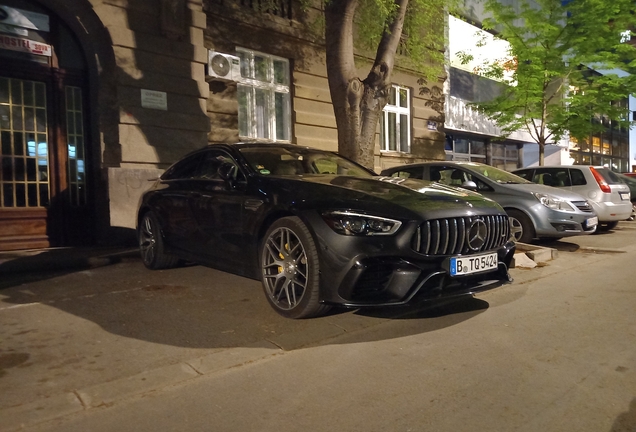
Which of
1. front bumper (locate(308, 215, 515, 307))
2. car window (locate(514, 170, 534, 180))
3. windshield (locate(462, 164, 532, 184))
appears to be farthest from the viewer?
car window (locate(514, 170, 534, 180))

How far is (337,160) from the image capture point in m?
6.17

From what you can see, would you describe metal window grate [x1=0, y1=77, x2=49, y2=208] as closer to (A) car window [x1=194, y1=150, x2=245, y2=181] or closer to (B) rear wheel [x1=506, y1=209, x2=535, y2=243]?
(A) car window [x1=194, y1=150, x2=245, y2=181]

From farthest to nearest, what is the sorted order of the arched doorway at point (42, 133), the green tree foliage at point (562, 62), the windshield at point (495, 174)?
the green tree foliage at point (562, 62) → the windshield at point (495, 174) → the arched doorway at point (42, 133)

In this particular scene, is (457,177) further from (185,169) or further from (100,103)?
(100,103)

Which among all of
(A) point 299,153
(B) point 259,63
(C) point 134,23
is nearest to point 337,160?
(A) point 299,153

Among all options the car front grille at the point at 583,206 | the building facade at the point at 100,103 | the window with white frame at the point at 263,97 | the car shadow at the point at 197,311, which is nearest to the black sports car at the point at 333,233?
the car shadow at the point at 197,311

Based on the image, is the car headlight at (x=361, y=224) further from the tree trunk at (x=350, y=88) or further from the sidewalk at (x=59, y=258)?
the sidewalk at (x=59, y=258)

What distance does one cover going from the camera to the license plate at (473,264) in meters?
4.21

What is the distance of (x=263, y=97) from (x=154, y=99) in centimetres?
324

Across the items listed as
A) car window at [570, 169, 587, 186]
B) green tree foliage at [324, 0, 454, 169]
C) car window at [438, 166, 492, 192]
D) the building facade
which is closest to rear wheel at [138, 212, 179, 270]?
the building facade

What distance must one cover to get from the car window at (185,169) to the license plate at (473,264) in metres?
3.20

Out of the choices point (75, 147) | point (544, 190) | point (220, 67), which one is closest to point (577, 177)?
point (544, 190)

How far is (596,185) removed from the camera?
424 inches

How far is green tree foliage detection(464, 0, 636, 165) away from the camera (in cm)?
1520
